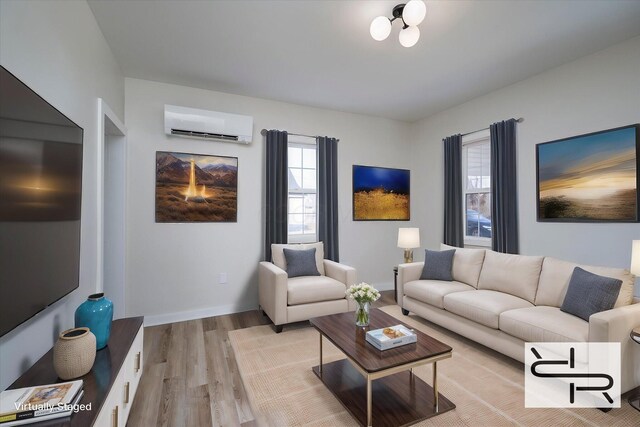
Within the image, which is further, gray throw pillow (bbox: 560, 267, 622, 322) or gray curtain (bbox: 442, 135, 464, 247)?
gray curtain (bbox: 442, 135, 464, 247)

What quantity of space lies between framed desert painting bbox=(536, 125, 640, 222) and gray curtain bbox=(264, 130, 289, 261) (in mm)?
2962

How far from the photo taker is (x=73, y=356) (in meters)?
1.37

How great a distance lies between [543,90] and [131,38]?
4115mm

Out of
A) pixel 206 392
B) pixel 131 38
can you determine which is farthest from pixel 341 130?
pixel 206 392

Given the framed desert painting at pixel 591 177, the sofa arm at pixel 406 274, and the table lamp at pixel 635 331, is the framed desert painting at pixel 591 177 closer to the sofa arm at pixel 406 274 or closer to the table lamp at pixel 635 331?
the table lamp at pixel 635 331

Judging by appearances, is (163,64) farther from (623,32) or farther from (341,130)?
(623,32)

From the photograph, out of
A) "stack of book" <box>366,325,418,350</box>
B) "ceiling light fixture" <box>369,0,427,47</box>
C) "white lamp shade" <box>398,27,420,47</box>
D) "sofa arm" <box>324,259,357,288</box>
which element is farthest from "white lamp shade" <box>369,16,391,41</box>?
"sofa arm" <box>324,259,357,288</box>

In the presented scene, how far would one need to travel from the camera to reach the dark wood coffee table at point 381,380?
1.76 meters

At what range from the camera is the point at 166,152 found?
11.4 feet

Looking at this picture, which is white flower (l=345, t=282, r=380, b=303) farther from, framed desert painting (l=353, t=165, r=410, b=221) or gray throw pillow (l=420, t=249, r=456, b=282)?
framed desert painting (l=353, t=165, r=410, b=221)

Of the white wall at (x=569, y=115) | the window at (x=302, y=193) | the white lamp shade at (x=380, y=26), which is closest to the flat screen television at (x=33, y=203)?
the white lamp shade at (x=380, y=26)

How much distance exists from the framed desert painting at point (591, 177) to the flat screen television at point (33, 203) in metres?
4.12

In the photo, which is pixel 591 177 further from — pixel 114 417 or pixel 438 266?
pixel 114 417

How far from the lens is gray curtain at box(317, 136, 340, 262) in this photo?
425cm
